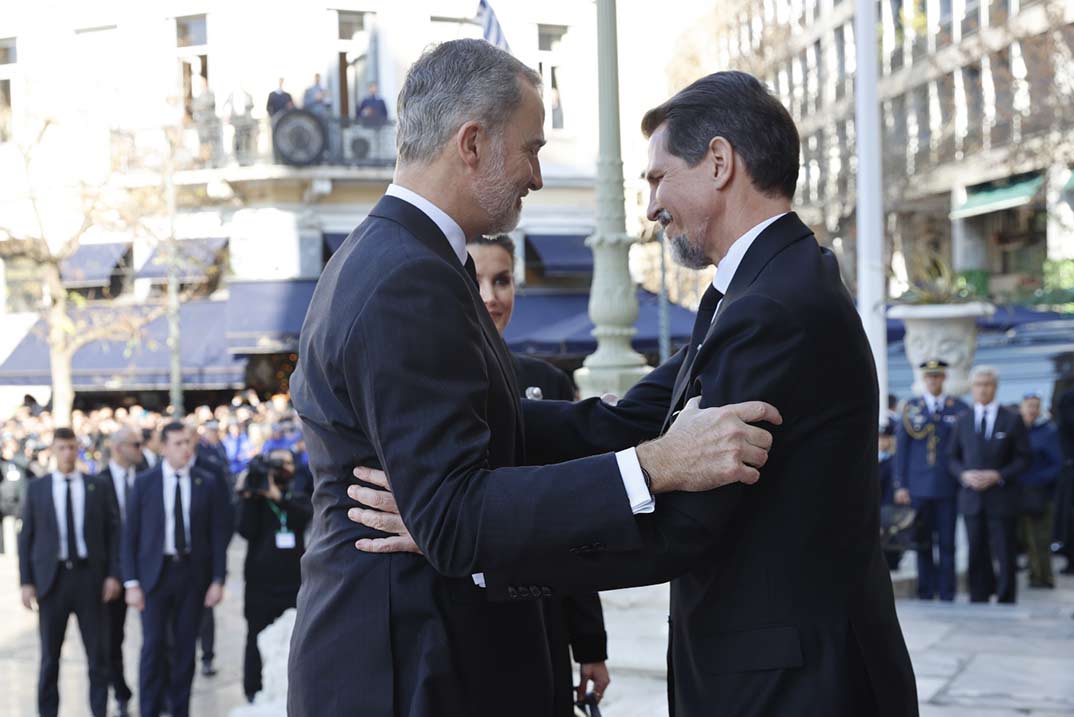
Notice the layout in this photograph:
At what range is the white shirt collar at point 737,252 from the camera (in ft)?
8.52

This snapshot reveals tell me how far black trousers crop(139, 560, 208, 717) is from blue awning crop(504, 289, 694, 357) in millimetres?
12940

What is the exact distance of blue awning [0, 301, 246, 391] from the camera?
928 inches

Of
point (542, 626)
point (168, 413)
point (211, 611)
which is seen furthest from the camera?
point (168, 413)

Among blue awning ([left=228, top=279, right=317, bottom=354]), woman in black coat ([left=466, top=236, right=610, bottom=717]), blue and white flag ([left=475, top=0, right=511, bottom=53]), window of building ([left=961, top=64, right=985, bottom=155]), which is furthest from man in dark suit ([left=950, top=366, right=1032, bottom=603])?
window of building ([left=961, top=64, right=985, bottom=155])

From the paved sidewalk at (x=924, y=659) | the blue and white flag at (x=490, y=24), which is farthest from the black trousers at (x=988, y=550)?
the blue and white flag at (x=490, y=24)

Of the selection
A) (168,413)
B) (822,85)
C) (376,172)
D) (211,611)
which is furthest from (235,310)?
(822,85)

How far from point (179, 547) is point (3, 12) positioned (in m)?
17.6

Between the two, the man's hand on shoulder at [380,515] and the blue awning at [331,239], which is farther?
the blue awning at [331,239]

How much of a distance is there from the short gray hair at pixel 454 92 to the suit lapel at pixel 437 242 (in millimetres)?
108

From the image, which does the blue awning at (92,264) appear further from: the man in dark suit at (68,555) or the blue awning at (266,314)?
the man in dark suit at (68,555)

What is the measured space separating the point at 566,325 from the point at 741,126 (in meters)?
20.1

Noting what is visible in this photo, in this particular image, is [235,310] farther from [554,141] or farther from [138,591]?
[138,591]

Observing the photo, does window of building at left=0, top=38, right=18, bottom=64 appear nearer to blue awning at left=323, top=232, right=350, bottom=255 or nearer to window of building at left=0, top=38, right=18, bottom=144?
window of building at left=0, top=38, right=18, bottom=144

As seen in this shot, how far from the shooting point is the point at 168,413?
912 inches
